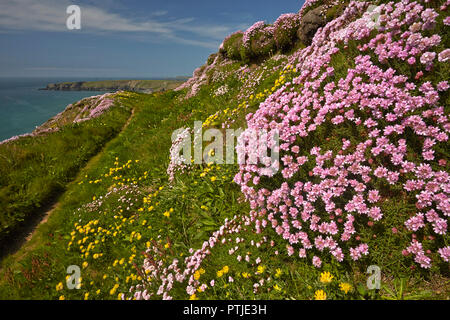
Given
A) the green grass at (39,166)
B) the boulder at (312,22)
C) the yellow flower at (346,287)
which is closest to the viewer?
the yellow flower at (346,287)

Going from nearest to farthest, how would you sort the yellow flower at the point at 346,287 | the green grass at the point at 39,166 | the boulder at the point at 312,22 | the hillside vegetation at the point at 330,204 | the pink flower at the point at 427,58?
the yellow flower at the point at 346,287 → the hillside vegetation at the point at 330,204 → the pink flower at the point at 427,58 → the green grass at the point at 39,166 → the boulder at the point at 312,22

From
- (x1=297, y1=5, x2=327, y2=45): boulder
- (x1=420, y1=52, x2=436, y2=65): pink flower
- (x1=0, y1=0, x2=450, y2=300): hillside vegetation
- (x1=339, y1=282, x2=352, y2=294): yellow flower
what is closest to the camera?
(x1=339, y1=282, x2=352, y2=294): yellow flower

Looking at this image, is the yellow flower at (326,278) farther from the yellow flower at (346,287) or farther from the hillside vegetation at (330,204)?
the yellow flower at (346,287)

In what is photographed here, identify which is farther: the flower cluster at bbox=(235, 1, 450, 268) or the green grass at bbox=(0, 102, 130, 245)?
the green grass at bbox=(0, 102, 130, 245)

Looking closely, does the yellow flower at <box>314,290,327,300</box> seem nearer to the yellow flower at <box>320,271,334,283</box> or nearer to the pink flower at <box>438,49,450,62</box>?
the yellow flower at <box>320,271,334,283</box>

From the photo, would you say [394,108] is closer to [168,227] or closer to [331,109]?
[331,109]

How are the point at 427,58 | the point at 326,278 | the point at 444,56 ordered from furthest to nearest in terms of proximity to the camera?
the point at 427,58 → the point at 444,56 → the point at 326,278

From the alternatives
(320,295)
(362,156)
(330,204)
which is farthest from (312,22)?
(320,295)

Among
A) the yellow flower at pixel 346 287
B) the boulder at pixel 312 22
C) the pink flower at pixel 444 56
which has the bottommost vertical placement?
the yellow flower at pixel 346 287

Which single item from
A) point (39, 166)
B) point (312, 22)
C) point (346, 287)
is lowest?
point (346, 287)

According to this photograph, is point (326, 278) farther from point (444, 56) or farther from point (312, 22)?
point (312, 22)

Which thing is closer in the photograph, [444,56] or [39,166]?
[444,56]

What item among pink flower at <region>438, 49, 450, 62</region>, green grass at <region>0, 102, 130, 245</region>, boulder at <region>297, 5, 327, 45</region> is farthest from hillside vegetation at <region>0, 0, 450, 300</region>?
boulder at <region>297, 5, 327, 45</region>

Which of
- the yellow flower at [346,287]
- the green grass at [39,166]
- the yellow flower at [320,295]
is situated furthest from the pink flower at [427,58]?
the green grass at [39,166]
